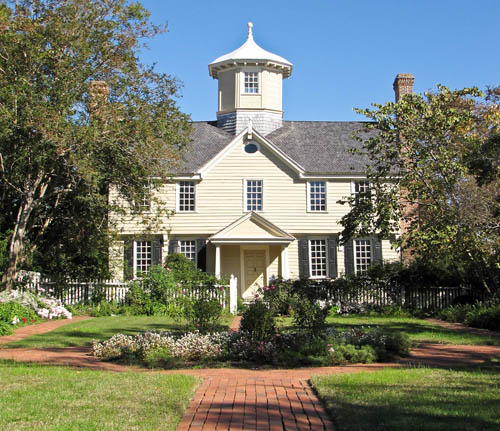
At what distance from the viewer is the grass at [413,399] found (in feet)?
20.1

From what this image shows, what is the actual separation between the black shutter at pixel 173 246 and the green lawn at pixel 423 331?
902 cm

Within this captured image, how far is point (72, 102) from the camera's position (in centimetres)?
1750

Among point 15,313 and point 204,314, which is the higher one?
point 204,314

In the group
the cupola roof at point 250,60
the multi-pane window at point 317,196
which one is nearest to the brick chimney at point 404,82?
the cupola roof at point 250,60

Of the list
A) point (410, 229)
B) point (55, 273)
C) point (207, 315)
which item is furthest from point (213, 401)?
point (55, 273)

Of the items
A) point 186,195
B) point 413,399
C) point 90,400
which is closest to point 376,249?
point 186,195

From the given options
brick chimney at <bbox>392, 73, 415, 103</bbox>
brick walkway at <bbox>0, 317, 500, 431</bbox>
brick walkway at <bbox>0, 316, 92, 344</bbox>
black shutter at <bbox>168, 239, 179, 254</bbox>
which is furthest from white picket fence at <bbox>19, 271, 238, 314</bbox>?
brick chimney at <bbox>392, 73, 415, 103</bbox>

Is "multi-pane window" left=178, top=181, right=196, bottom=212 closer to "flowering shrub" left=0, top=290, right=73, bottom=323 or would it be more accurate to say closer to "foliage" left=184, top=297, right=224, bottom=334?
"flowering shrub" left=0, top=290, right=73, bottom=323

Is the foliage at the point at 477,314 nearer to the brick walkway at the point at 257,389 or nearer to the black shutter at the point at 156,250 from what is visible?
the brick walkway at the point at 257,389

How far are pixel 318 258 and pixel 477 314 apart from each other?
32.4 feet

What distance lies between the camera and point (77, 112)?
1814 cm

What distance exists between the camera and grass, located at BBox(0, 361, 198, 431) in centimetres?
618

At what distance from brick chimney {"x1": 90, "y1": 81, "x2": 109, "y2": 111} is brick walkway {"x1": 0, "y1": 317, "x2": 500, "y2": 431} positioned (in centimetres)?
858

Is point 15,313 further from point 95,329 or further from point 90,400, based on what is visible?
point 90,400
